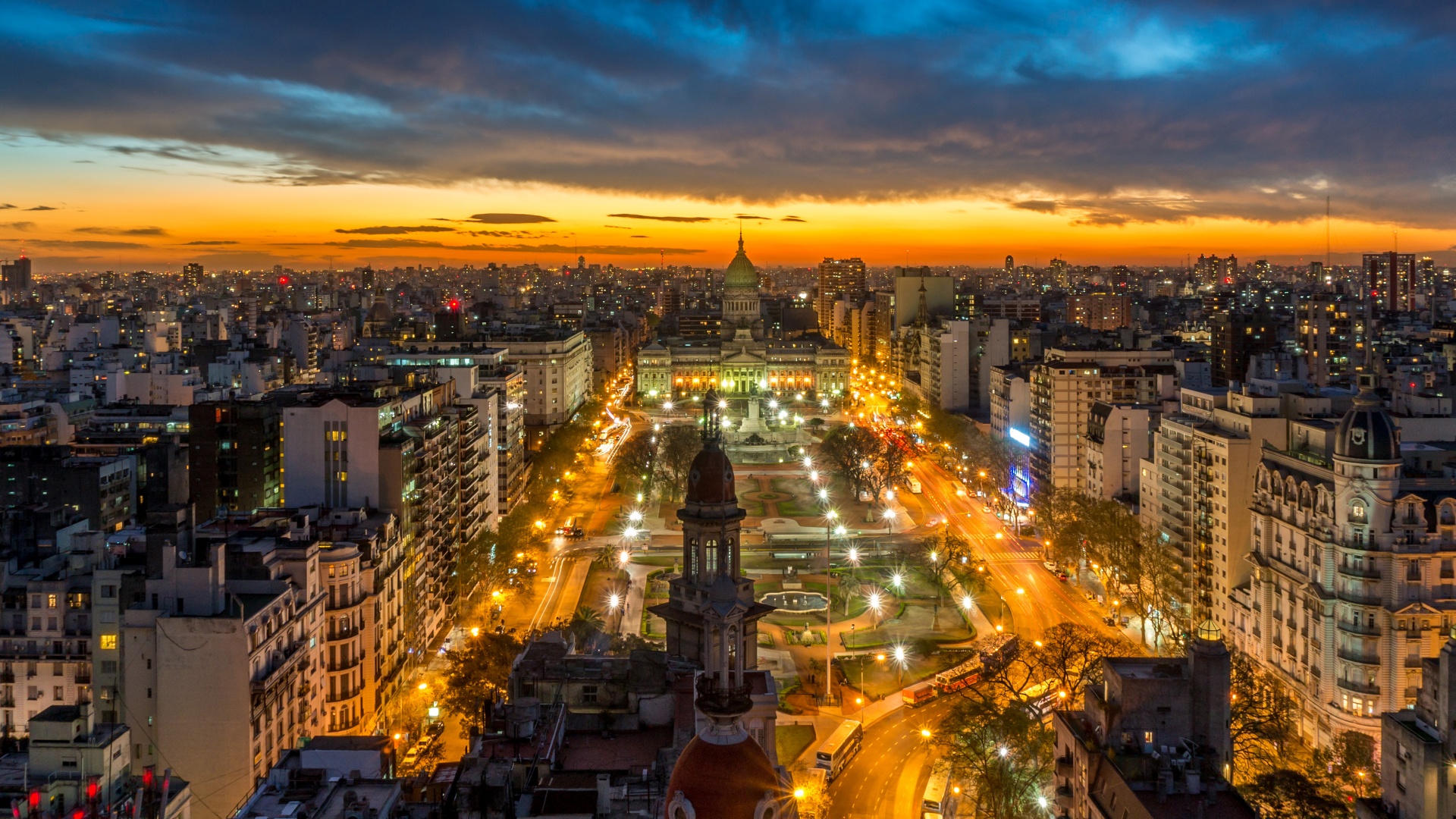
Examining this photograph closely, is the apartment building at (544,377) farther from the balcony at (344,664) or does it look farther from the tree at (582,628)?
the balcony at (344,664)

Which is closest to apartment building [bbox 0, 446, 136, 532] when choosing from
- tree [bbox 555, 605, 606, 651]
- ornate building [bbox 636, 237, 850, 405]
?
tree [bbox 555, 605, 606, 651]

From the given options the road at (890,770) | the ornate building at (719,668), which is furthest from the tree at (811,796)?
the ornate building at (719,668)

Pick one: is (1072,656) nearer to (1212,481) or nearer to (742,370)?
(1212,481)

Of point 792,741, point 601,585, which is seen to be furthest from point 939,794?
point 601,585

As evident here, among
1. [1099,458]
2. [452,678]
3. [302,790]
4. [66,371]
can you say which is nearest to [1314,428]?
[1099,458]

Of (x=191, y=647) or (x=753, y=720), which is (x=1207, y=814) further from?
(x=191, y=647)

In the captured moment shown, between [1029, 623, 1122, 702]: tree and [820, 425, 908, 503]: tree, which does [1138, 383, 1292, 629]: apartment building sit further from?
[820, 425, 908, 503]: tree
